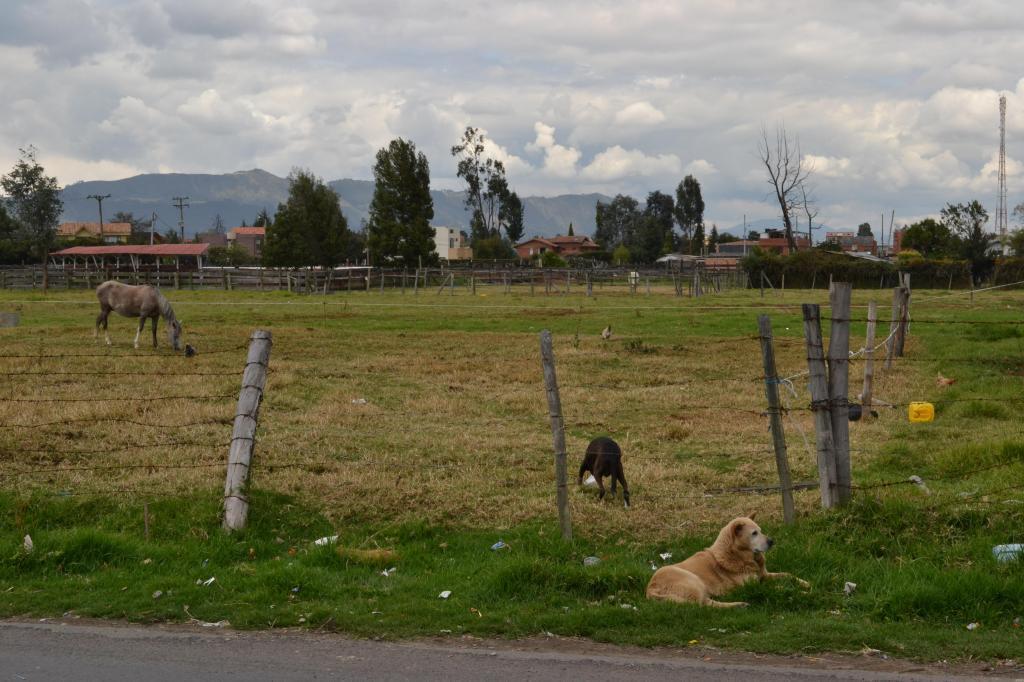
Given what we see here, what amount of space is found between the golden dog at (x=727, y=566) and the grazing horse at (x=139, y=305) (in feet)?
57.2

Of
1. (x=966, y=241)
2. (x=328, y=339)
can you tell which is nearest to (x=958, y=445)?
(x=328, y=339)

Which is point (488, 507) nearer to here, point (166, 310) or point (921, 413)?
point (921, 413)

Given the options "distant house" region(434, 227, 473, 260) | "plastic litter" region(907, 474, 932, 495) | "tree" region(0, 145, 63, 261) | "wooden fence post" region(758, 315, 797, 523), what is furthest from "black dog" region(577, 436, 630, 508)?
"distant house" region(434, 227, 473, 260)

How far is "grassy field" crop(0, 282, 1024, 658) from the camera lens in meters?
6.18

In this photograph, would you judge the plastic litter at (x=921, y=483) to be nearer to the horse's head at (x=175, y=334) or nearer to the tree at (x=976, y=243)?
the horse's head at (x=175, y=334)

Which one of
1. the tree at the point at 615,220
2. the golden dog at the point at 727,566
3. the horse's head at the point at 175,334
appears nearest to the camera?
the golden dog at the point at 727,566

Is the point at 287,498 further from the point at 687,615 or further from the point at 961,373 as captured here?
the point at 961,373

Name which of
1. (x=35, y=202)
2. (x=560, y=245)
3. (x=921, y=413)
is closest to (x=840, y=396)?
(x=921, y=413)

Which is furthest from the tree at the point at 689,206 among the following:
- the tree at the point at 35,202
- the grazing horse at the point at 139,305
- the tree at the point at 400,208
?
the grazing horse at the point at 139,305

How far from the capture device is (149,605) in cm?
645

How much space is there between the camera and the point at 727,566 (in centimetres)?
666

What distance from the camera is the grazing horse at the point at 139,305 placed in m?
22.1

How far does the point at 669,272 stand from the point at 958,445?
169 ft

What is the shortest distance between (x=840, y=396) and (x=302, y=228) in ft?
218
